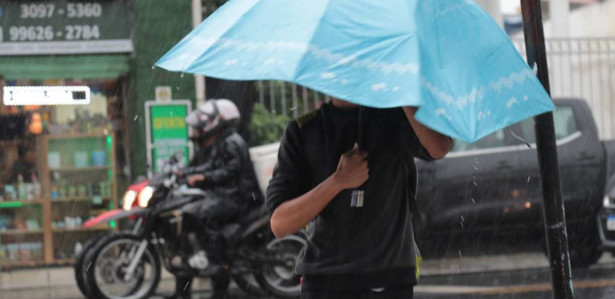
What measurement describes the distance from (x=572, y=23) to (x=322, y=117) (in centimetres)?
1554

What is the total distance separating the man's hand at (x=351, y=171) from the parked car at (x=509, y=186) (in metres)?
8.02

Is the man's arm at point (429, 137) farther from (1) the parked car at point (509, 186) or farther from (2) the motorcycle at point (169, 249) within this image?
(1) the parked car at point (509, 186)

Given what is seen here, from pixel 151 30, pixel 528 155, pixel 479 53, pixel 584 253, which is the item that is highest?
pixel 151 30

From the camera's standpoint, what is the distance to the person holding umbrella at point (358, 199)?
2971 millimetres

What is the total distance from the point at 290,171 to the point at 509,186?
827 cm

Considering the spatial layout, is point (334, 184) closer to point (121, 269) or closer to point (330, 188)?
point (330, 188)

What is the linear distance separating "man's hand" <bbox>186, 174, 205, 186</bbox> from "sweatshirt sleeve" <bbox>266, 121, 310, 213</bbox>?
595 cm

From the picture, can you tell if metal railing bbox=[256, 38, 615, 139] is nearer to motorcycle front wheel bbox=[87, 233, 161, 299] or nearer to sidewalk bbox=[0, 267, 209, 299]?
sidewalk bbox=[0, 267, 209, 299]

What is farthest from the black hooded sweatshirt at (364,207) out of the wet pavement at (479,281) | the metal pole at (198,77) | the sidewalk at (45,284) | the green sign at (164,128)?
the metal pole at (198,77)

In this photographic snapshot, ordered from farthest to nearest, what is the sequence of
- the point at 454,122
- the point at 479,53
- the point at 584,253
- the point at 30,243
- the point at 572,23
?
the point at 572,23
the point at 30,243
the point at 584,253
the point at 479,53
the point at 454,122

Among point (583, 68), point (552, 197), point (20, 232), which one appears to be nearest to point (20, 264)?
point (20, 232)

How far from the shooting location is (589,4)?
59.8 ft

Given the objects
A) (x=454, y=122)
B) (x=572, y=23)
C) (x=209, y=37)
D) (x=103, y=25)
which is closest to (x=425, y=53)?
(x=454, y=122)

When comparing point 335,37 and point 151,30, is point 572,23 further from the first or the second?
point 335,37
